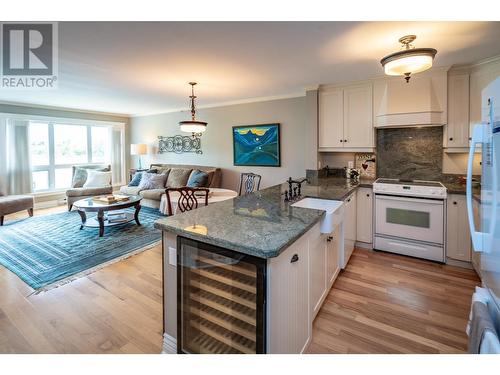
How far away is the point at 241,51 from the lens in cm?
263

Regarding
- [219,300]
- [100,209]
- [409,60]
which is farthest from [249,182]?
[219,300]

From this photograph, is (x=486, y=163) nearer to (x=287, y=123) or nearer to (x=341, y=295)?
(x=341, y=295)

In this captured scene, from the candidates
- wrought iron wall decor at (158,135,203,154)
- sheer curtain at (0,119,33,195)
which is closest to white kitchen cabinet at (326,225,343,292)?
wrought iron wall decor at (158,135,203,154)

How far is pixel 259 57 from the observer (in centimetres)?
281

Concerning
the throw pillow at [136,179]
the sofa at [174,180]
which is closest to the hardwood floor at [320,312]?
the sofa at [174,180]

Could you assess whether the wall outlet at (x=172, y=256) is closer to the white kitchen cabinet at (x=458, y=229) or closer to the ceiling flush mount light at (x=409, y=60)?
the ceiling flush mount light at (x=409, y=60)

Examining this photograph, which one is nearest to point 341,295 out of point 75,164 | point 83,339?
point 83,339

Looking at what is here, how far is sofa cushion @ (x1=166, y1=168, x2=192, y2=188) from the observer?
5.85 m

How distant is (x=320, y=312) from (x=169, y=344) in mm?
1229

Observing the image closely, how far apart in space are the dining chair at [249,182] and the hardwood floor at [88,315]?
8.52 feet

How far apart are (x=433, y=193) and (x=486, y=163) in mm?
1812

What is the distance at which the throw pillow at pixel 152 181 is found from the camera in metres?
5.88

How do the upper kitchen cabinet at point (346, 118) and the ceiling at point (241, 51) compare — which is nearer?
the ceiling at point (241, 51)

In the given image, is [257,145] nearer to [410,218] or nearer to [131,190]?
[410,218]
